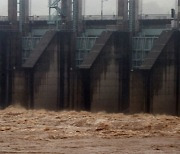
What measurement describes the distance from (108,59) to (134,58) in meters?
2.09

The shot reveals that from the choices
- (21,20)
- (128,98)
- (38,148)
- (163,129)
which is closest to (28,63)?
(21,20)

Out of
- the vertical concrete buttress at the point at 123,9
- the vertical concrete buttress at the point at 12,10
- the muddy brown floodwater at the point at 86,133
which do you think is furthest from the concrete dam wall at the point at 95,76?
the vertical concrete buttress at the point at 123,9

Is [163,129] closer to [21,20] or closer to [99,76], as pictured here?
[99,76]

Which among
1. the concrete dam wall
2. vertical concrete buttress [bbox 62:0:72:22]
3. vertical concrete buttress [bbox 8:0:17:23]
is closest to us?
the concrete dam wall

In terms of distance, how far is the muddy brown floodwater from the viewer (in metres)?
22.5

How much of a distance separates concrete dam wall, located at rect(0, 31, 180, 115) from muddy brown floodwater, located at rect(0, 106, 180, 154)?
2.62 ft

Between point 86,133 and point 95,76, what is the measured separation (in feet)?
28.6

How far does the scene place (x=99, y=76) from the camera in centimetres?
3516

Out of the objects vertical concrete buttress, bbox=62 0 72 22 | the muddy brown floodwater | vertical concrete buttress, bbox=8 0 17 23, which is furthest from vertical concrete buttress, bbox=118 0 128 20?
vertical concrete buttress, bbox=8 0 17 23

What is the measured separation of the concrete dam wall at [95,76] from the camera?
3362 centimetres

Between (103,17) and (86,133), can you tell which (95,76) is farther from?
(86,133)

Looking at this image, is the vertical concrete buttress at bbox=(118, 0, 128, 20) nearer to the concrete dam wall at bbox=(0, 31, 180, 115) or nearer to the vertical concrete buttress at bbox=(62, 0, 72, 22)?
the concrete dam wall at bbox=(0, 31, 180, 115)

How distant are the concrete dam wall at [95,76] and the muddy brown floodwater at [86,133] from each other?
799 millimetres

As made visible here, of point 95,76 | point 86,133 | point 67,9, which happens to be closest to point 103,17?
point 67,9
